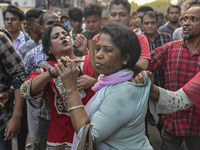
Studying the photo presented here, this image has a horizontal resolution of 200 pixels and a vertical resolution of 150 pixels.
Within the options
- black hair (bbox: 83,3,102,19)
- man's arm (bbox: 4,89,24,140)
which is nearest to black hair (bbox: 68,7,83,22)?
black hair (bbox: 83,3,102,19)

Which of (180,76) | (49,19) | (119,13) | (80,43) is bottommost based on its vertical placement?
(180,76)

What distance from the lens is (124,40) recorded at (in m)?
1.50

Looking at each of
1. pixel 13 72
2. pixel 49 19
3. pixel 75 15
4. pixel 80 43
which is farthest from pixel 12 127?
pixel 75 15

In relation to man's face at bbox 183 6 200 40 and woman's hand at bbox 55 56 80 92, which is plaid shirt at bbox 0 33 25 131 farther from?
man's face at bbox 183 6 200 40

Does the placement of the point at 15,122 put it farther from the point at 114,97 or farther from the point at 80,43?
the point at 114,97

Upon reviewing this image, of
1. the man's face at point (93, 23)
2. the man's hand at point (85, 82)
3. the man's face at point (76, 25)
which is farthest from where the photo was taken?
the man's face at point (76, 25)

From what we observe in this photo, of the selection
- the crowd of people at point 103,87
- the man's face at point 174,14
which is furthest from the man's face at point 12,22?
the man's face at point 174,14

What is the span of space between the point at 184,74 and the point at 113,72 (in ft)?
4.62

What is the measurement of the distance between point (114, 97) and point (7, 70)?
1.26 metres

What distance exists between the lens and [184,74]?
260cm

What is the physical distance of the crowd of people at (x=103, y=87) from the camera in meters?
1.43

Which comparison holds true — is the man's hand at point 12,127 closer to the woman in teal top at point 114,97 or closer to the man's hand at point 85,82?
the man's hand at point 85,82

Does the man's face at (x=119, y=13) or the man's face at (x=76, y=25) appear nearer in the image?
the man's face at (x=119, y=13)

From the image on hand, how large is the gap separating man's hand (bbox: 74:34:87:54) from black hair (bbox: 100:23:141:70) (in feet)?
2.51
